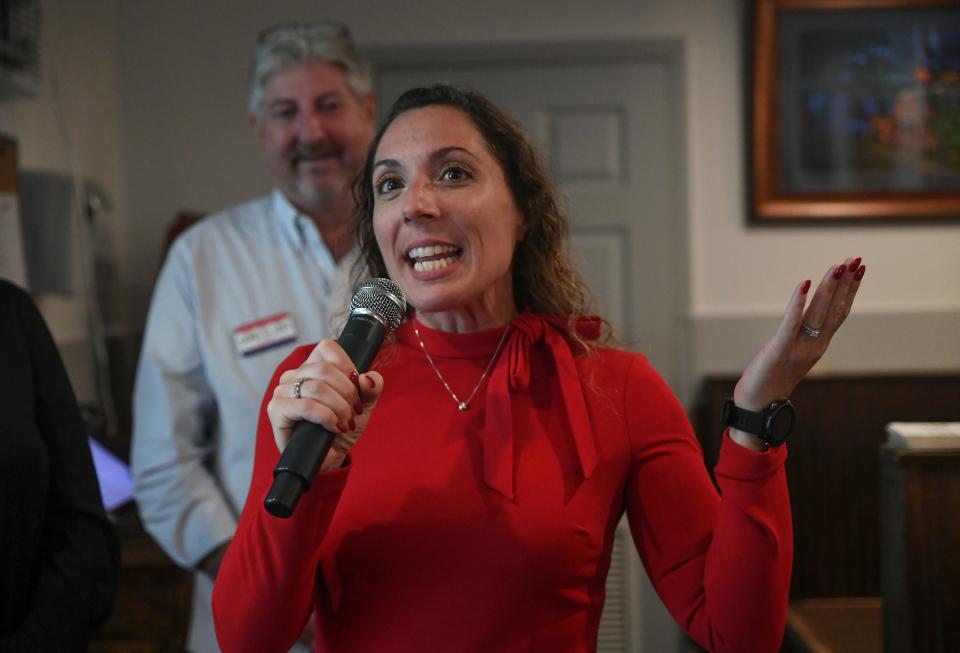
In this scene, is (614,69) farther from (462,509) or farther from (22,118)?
(462,509)

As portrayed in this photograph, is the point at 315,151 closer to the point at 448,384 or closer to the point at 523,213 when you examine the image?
the point at 523,213

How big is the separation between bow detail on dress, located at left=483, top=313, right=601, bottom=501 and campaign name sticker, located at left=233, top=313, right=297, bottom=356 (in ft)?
2.26

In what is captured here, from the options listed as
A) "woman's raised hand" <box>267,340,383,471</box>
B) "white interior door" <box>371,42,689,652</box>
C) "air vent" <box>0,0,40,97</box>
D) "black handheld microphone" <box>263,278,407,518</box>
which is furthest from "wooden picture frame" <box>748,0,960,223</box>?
Result: "woman's raised hand" <box>267,340,383,471</box>

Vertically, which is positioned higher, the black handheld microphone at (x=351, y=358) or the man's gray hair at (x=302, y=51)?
the man's gray hair at (x=302, y=51)

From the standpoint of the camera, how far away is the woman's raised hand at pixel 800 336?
1055mm

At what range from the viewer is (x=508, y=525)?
4.07ft

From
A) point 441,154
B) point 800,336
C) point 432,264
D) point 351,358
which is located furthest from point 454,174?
point 800,336

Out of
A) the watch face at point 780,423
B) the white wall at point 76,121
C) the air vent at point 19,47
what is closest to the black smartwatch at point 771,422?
the watch face at point 780,423

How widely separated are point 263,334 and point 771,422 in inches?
44.7

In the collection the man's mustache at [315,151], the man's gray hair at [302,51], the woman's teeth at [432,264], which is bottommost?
the woman's teeth at [432,264]

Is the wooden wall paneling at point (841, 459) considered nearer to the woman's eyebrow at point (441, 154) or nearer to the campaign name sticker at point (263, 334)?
the campaign name sticker at point (263, 334)

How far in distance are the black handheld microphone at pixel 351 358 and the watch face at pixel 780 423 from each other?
1.44 ft

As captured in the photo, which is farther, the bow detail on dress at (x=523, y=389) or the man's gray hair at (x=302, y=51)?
the man's gray hair at (x=302, y=51)

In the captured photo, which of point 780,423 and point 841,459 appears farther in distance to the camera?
point 841,459
